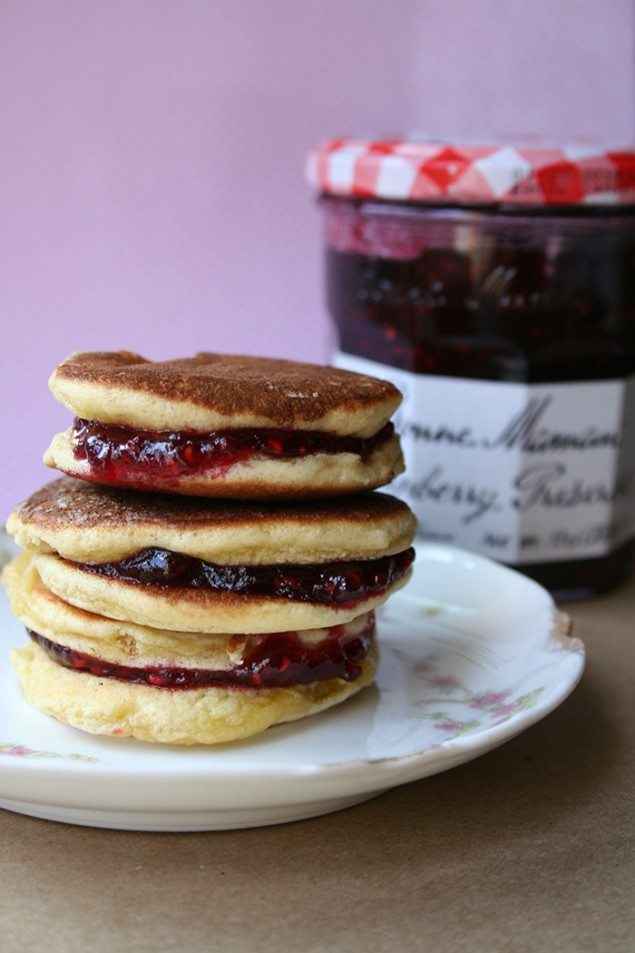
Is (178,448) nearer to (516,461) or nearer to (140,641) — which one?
(140,641)

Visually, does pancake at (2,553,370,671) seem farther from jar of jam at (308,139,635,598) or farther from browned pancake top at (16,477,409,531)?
jar of jam at (308,139,635,598)

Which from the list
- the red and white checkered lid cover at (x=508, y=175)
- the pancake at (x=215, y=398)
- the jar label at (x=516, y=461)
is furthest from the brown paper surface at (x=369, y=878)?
the red and white checkered lid cover at (x=508, y=175)

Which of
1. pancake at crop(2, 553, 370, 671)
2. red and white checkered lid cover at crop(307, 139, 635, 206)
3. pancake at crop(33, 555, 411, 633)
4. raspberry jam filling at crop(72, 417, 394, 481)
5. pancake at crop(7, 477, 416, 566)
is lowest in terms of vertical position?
pancake at crop(2, 553, 370, 671)

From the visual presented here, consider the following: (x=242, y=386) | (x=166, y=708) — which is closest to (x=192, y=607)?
(x=166, y=708)

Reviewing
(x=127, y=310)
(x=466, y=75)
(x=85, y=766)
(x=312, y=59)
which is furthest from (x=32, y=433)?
(x=85, y=766)

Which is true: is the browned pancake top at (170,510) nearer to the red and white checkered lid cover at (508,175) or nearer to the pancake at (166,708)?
the pancake at (166,708)

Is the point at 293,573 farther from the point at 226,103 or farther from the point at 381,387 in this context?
the point at 226,103

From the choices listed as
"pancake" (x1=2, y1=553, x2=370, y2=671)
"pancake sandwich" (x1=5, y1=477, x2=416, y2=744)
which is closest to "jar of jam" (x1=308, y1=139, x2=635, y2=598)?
"pancake sandwich" (x1=5, y1=477, x2=416, y2=744)
